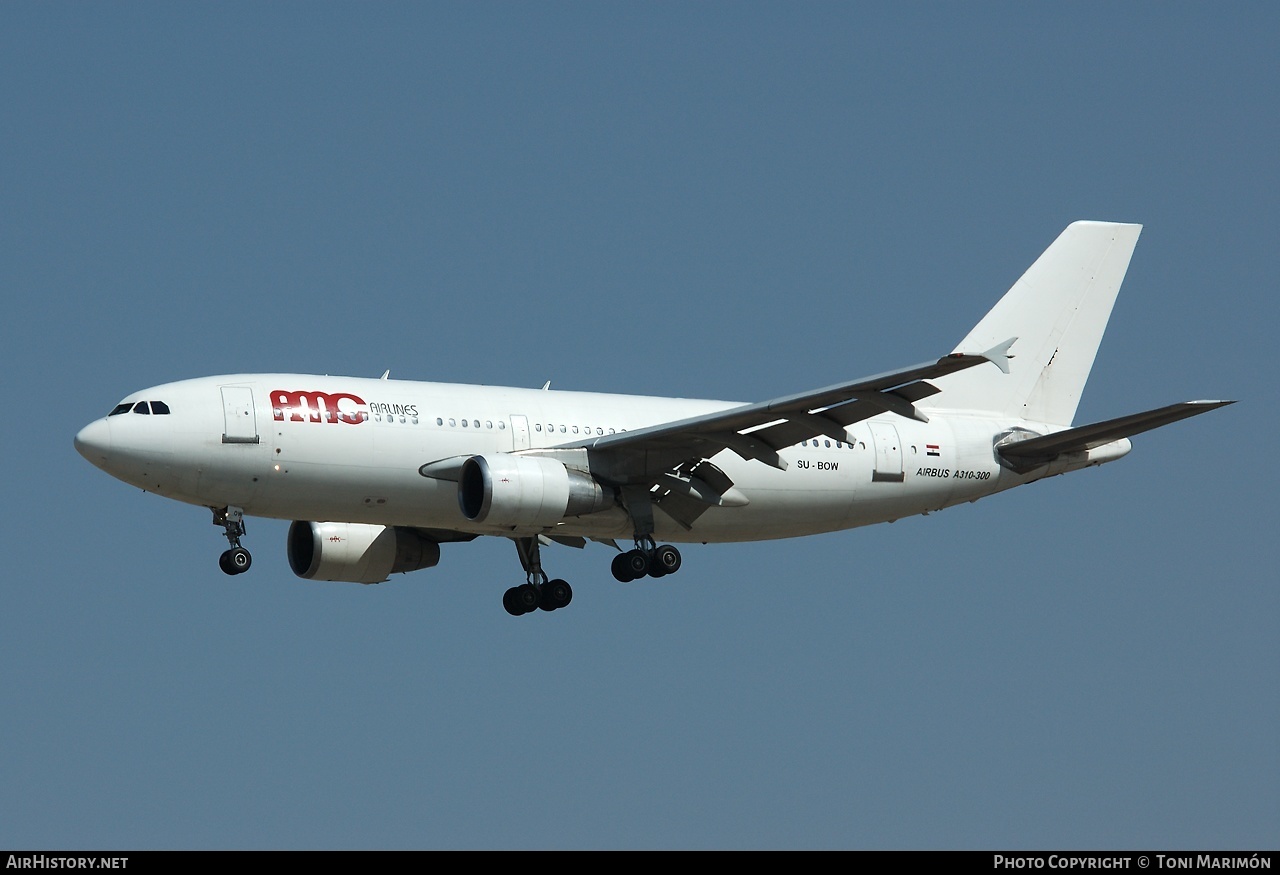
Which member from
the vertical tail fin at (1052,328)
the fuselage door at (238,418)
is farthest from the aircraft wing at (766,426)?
the vertical tail fin at (1052,328)

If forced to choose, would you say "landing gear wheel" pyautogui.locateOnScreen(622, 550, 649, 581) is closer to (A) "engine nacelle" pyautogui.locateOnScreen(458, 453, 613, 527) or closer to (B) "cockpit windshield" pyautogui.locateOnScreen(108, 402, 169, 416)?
(A) "engine nacelle" pyautogui.locateOnScreen(458, 453, 613, 527)

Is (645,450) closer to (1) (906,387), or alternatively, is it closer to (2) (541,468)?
(2) (541,468)

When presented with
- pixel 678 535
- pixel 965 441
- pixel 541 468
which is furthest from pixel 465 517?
pixel 965 441

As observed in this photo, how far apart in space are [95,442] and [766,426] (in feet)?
46.0

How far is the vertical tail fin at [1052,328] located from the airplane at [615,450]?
0.05m

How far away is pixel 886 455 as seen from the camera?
4444 cm

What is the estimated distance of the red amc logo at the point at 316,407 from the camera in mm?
38875

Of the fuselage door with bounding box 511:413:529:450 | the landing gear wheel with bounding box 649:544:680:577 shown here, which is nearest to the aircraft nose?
the fuselage door with bounding box 511:413:529:450

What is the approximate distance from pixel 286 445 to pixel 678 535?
9.44 meters

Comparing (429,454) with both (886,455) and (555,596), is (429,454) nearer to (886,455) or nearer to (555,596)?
(555,596)

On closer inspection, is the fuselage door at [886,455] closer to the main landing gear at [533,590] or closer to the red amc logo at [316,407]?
the main landing gear at [533,590]

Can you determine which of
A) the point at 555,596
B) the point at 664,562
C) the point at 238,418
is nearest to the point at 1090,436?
the point at 664,562

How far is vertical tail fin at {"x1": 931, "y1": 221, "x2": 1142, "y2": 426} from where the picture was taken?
4694cm

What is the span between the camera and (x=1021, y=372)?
47.4m
